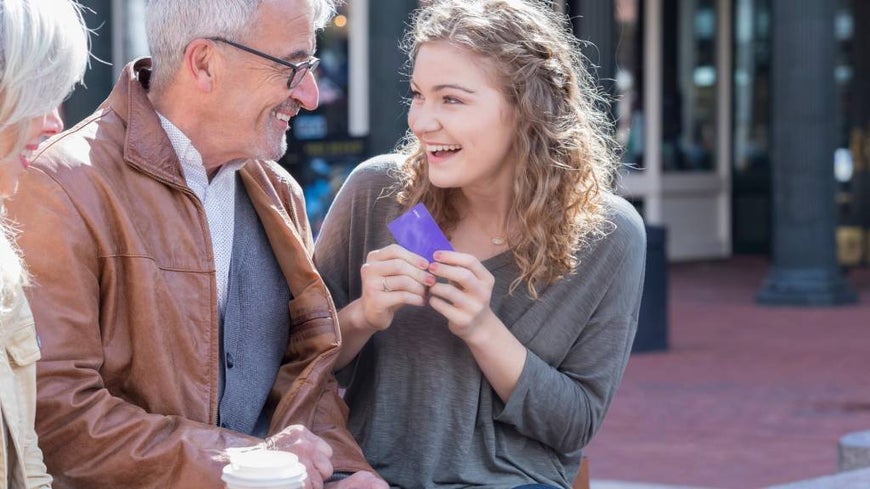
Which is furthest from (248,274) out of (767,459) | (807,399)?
(807,399)

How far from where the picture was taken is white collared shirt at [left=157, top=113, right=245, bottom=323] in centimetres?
286

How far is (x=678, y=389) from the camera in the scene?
9023mm

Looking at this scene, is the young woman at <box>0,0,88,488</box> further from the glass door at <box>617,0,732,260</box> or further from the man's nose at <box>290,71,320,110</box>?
the glass door at <box>617,0,732,260</box>

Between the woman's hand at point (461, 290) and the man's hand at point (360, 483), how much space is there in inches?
13.9

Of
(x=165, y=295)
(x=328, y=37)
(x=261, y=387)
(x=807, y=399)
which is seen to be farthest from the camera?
(x=328, y=37)

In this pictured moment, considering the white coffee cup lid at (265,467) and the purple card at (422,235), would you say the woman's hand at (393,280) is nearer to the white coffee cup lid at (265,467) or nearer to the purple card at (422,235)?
the purple card at (422,235)

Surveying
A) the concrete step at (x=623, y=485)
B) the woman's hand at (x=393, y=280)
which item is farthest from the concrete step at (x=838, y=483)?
the woman's hand at (x=393, y=280)

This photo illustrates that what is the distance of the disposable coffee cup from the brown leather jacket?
41cm

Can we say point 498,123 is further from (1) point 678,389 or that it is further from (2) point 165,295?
(1) point 678,389

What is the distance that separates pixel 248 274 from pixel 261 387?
0.24 m

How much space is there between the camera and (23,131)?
7.30 ft

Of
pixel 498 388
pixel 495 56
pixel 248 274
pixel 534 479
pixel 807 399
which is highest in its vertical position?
pixel 495 56

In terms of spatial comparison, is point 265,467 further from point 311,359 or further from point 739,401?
point 739,401

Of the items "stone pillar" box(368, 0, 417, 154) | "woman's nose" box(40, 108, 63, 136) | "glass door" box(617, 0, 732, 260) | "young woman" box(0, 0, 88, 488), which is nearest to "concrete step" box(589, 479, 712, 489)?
"young woman" box(0, 0, 88, 488)
